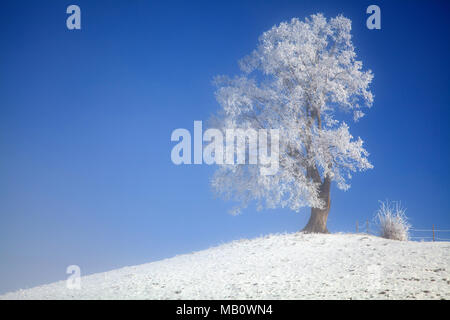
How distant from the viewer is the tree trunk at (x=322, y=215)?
60.2ft

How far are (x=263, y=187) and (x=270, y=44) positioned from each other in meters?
6.96

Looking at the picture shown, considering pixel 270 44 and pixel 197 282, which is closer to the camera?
pixel 197 282

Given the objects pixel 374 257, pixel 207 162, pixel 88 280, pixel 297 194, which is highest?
pixel 207 162

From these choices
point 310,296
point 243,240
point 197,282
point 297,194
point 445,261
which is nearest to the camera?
point 310,296

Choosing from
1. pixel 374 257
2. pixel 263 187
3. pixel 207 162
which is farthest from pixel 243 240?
pixel 374 257

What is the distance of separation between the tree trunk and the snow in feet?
4.89

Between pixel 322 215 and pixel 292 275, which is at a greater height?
pixel 322 215

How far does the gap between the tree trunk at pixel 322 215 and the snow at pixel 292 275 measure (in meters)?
1.49

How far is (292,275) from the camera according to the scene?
451 inches

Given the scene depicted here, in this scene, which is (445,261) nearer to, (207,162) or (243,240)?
(243,240)

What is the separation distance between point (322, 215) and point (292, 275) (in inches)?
297

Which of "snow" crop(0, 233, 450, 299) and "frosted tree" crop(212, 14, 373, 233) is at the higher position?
"frosted tree" crop(212, 14, 373, 233)

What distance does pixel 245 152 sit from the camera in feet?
Answer: 58.5

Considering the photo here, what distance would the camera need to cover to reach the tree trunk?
18359mm
